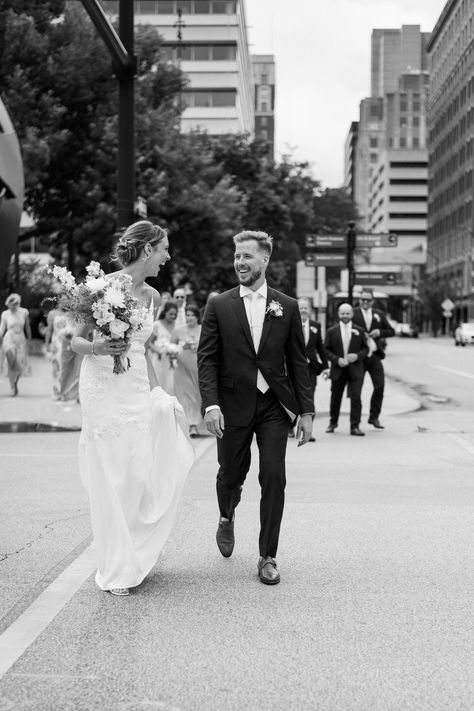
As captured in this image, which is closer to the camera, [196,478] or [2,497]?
[2,497]

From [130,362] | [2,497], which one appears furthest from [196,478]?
[130,362]

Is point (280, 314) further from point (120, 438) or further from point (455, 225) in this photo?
point (455, 225)

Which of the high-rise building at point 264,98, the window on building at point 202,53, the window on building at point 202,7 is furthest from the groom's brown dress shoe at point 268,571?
the high-rise building at point 264,98

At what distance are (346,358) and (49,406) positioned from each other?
533cm

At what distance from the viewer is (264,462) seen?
5477 millimetres

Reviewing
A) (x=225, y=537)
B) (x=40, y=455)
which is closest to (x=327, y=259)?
(x=40, y=455)

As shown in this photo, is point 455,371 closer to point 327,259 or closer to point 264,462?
point 327,259

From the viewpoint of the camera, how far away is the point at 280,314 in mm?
5516

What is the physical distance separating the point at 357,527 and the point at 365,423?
773cm

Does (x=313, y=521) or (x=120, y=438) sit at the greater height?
(x=120, y=438)

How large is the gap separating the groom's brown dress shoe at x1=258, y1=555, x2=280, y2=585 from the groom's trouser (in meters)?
0.04

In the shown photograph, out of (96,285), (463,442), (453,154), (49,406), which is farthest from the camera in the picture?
(453,154)

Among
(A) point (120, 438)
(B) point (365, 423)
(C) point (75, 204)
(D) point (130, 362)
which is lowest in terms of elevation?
(B) point (365, 423)

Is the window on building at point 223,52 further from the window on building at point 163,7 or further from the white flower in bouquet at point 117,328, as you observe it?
the white flower in bouquet at point 117,328
